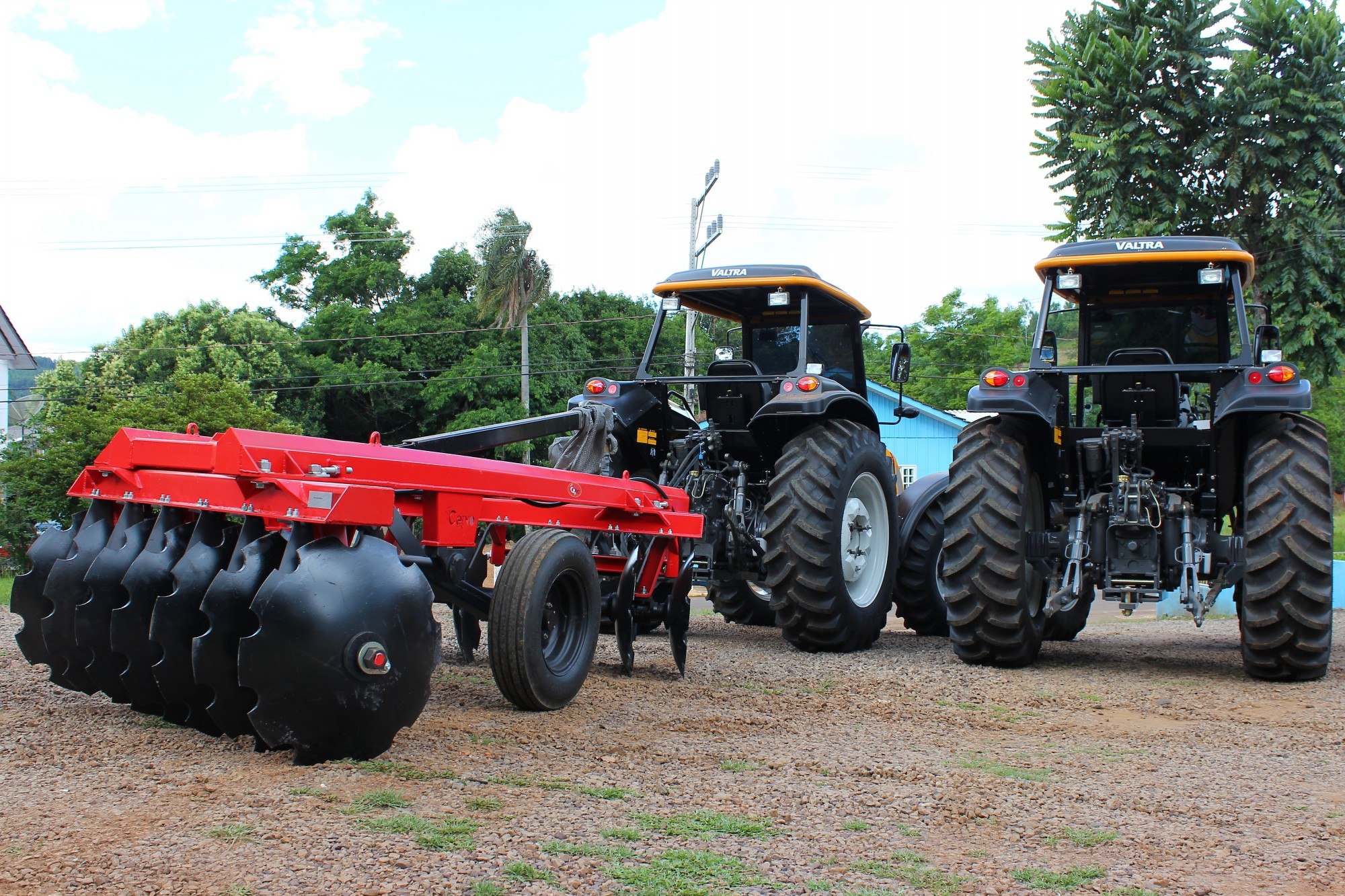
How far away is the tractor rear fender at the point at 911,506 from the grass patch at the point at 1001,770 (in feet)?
13.6

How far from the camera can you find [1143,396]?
741cm

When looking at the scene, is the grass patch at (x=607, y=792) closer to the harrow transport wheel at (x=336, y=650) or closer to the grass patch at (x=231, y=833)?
the harrow transport wheel at (x=336, y=650)

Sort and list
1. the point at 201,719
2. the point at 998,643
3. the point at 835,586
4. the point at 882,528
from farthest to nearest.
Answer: the point at 882,528 → the point at 835,586 → the point at 998,643 → the point at 201,719

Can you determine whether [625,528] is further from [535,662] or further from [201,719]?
[201,719]

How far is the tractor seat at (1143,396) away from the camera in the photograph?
24.3 feet

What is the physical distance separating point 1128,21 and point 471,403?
85.2ft

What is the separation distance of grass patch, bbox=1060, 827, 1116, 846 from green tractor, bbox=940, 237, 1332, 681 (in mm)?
3298

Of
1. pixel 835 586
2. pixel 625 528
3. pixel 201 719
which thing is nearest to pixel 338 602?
pixel 201 719

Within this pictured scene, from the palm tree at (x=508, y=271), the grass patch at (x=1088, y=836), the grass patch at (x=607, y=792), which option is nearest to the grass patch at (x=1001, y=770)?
the grass patch at (x=1088, y=836)

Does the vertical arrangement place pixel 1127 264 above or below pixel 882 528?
Result: above

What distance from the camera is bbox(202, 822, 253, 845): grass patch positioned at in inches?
130

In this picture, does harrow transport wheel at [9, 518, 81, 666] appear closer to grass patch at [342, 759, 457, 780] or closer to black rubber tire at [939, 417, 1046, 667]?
grass patch at [342, 759, 457, 780]

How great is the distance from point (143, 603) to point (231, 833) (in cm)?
175

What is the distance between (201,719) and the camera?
4738mm
